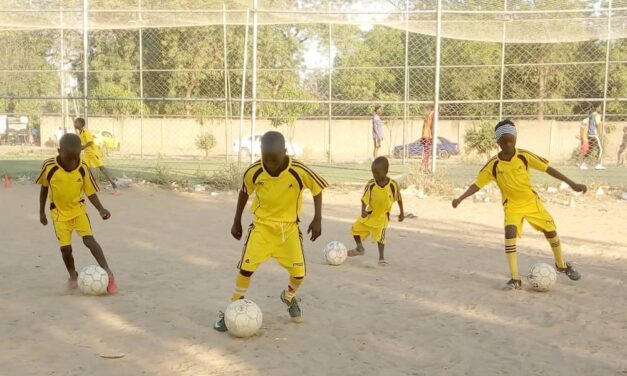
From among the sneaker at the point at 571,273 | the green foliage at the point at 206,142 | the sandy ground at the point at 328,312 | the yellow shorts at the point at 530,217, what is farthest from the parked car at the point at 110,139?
the sneaker at the point at 571,273

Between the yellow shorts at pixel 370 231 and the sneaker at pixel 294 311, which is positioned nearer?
the sneaker at pixel 294 311

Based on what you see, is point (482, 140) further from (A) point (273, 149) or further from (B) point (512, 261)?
(A) point (273, 149)

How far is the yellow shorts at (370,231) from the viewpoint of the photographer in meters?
6.88

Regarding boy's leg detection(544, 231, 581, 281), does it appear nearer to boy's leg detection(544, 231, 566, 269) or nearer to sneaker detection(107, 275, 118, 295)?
boy's leg detection(544, 231, 566, 269)

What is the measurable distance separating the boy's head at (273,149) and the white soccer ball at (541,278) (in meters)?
2.72

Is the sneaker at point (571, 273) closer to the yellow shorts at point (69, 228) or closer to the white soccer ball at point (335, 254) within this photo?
the white soccer ball at point (335, 254)

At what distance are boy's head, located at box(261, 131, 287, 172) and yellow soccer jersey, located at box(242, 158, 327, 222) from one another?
13cm

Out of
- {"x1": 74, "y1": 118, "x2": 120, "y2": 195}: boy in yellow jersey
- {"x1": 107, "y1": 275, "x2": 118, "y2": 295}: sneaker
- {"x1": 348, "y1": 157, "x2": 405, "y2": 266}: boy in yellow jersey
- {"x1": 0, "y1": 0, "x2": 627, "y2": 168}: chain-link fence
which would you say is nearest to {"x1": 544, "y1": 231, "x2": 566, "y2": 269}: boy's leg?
{"x1": 348, "y1": 157, "x2": 405, "y2": 266}: boy in yellow jersey

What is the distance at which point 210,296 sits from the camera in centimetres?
532

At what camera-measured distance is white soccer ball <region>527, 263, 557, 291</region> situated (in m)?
5.50

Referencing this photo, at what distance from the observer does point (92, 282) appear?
17.1 ft

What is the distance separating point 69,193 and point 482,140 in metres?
18.0

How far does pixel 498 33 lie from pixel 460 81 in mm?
7873

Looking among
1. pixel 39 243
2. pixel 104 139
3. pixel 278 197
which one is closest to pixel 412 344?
pixel 278 197
